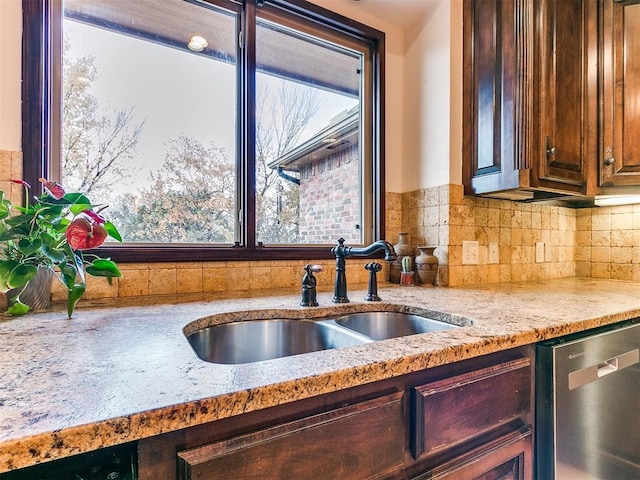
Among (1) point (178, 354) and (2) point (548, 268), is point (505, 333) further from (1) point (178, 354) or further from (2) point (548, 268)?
(2) point (548, 268)

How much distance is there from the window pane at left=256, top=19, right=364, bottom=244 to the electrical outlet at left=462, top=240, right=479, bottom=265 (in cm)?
52

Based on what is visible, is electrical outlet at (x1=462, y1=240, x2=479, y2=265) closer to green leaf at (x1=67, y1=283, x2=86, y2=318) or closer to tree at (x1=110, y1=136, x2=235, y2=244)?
tree at (x1=110, y1=136, x2=235, y2=244)

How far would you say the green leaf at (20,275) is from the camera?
846 mm

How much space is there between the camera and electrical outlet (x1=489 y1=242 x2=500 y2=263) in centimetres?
182

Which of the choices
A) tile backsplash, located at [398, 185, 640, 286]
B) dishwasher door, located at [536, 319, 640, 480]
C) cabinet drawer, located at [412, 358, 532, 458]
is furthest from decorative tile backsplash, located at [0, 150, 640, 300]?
cabinet drawer, located at [412, 358, 532, 458]

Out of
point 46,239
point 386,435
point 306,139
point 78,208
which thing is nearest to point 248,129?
point 306,139

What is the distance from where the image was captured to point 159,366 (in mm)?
580

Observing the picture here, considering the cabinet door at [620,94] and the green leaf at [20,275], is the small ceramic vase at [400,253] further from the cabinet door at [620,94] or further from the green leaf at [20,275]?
the green leaf at [20,275]

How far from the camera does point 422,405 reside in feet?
2.22

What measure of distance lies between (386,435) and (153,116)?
137 centimetres

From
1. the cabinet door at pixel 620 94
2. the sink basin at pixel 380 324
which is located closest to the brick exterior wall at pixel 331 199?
the sink basin at pixel 380 324

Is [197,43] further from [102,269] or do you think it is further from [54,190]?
[102,269]

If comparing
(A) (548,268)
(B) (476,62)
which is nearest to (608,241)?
(A) (548,268)

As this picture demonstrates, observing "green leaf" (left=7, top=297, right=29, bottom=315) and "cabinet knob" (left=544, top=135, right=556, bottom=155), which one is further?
"cabinet knob" (left=544, top=135, right=556, bottom=155)
